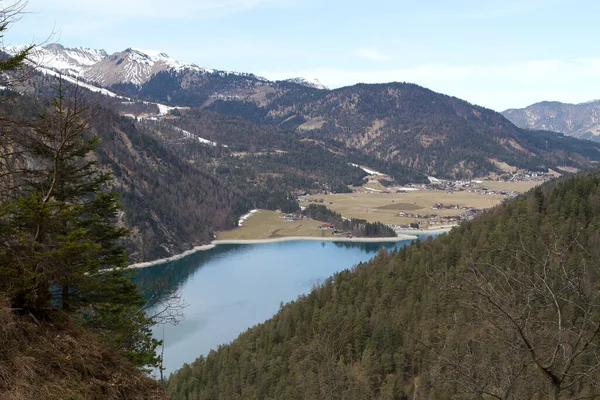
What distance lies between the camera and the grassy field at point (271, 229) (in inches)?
5221

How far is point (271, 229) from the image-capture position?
454 feet

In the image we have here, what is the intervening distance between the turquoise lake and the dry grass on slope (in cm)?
2972

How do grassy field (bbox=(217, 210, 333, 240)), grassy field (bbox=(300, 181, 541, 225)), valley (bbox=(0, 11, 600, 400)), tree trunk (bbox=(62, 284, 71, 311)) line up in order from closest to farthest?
valley (bbox=(0, 11, 600, 400)) → tree trunk (bbox=(62, 284, 71, 311)) → grassy field (bbox=(217, 210, 333, 240)) → grassy field (bbox=(300, 181, 541, 225))

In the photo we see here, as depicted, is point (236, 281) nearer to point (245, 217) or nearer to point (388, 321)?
point (388, 321)

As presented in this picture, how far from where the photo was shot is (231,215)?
5965 inches

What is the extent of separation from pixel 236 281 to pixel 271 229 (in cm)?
5495

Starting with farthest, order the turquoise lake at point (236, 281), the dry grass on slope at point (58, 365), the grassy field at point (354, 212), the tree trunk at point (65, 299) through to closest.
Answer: the grassy field at point (354, 212), the turquoise lake at point (236, 281), the tree trunk at point (65, 299), the dry grass on slope at point (58, 365)

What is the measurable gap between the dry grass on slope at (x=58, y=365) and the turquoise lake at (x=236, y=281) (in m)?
29.7

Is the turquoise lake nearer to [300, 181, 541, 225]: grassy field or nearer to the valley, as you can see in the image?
the valley

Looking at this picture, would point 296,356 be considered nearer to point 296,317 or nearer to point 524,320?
point 296,317

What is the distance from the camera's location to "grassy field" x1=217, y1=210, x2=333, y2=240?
5221 inches

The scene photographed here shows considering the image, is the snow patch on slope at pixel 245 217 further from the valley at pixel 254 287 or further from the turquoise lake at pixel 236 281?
the turquoise lake at pixel 236 281

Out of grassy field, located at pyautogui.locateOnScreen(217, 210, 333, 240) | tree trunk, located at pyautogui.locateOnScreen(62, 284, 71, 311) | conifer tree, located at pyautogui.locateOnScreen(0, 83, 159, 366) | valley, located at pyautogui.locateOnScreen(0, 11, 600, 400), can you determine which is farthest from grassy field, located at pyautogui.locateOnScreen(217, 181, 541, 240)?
tree trunk, located at pyautogui.locateOnScreen(62, 284, 71, 311)

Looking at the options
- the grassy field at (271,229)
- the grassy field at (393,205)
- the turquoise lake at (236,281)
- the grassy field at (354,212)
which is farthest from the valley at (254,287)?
the grassy field at (393,205)
